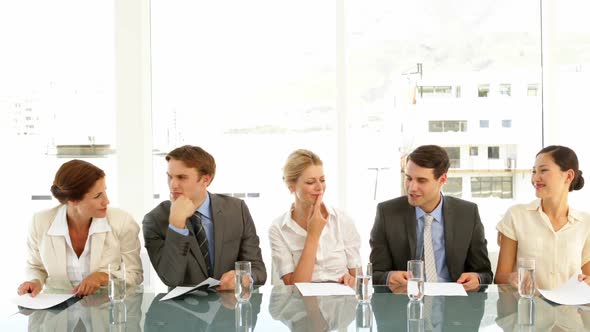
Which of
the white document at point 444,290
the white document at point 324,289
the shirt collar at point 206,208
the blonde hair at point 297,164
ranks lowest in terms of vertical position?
the white document at point 444,290

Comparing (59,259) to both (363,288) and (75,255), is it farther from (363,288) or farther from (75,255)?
(363,288)

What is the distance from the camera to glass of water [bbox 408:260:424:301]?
2.79 metres

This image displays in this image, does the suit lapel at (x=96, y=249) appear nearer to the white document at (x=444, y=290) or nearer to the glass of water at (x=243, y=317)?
the glass of water at (x=243, y=317)

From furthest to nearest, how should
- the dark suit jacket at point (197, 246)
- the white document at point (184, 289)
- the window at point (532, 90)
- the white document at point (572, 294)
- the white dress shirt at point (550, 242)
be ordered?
the window at point (532, 90) < the white dress shirt at point (550, 242) < the dark suit jacket at point (197, 246) < the white document at point (184, 289) < the white document at point (572, 294)

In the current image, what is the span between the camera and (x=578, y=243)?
3631 mm

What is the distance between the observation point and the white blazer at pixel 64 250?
3.48 meters

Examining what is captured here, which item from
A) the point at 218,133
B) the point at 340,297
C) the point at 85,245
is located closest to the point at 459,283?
the point at 340,297

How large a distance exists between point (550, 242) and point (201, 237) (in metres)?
1.77

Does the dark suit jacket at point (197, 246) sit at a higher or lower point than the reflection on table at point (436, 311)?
higher

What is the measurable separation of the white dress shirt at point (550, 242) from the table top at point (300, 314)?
2.06 feet

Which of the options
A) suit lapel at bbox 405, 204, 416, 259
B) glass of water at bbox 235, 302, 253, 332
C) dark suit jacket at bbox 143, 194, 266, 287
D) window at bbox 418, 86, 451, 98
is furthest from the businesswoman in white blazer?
window at bbox 418, 86, 451, 98

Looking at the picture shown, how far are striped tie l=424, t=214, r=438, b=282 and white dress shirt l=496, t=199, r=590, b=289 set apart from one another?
1.26 ft

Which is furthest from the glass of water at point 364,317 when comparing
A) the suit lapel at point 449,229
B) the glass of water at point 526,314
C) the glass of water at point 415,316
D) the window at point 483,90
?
the window at point 483,90

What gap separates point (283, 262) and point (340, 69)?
6.34 feet
